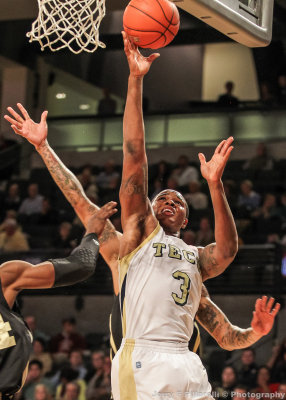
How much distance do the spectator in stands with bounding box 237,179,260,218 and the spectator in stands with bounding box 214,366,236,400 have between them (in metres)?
3.68

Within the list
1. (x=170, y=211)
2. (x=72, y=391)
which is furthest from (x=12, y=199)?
(x=170, y=211)

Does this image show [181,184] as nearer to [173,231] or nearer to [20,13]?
[20,13]

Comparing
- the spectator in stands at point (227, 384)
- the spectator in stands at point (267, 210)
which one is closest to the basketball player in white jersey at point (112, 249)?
the spectator in stands at point (227, 384)

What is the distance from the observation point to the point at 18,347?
421 cm

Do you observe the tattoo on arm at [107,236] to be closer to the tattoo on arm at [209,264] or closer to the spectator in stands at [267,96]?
the tattoo on arm at [209,264]

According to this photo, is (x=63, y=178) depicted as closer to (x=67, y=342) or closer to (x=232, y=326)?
(x=232, y=326)

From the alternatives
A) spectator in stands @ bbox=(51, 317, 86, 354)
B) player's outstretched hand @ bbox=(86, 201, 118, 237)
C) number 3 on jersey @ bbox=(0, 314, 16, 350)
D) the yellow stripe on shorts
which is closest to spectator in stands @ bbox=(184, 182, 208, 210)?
spectator in stands @ bbox=(51, 317, 86, 354)

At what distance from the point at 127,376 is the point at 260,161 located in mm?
9389

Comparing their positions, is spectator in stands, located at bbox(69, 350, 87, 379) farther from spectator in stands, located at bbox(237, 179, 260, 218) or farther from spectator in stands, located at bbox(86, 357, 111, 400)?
spectator in stands, located at bbox(237, 179, 260, 218)

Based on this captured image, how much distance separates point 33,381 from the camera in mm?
10414

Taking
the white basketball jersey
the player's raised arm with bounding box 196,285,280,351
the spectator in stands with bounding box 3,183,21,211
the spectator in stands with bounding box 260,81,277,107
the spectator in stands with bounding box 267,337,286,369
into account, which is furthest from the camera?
the spectator in stands with bounding box 260,81,277,107

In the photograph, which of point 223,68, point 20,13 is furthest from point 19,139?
point 20,13

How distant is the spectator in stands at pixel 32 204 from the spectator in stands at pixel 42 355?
318cm

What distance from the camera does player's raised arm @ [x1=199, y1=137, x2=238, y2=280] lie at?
483 centimetres
